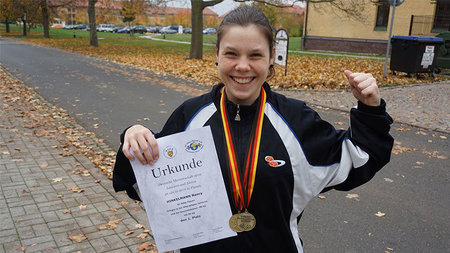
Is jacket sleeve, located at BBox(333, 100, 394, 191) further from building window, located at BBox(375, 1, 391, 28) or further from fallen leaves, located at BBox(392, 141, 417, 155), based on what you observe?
building window, located at BBox(375, 1, 391, 28)

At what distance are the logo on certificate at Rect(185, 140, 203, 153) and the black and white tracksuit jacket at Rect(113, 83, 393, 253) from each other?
0.38 ft

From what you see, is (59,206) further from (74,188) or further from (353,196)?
(353,196)

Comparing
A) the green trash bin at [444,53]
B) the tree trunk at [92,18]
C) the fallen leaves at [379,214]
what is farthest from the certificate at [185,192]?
the tree trunk at [92,18]

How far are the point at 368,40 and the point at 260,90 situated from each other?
2827 centimetres

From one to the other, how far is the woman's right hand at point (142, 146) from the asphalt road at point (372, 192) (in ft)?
8.65

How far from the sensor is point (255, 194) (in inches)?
67.4

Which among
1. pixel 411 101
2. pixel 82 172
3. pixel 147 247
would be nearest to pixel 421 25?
pixel 411 101

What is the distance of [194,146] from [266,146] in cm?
32

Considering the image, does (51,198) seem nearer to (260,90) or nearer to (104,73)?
(260,90)

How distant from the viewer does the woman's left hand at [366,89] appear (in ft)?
5.22

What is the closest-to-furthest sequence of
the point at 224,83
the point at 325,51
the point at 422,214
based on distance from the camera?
the point at 224,83 → the point at 422,214 → the point at 325,51

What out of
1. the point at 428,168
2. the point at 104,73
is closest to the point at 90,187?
the point at 428,168

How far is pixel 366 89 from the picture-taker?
159 centimetres

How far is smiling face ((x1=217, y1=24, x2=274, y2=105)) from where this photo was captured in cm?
172
